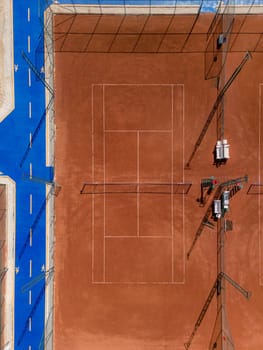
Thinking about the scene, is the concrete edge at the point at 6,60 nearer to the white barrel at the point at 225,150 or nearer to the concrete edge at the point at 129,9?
the concrete edge at the point at 129,9

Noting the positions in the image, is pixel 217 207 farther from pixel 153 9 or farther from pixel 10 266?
pixel 10 266

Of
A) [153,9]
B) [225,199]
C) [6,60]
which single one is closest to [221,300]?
[225,199]

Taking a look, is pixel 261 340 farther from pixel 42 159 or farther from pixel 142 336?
pixel 42 159

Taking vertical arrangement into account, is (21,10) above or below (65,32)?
above

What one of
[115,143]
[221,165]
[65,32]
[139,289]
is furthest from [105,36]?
[139,289]

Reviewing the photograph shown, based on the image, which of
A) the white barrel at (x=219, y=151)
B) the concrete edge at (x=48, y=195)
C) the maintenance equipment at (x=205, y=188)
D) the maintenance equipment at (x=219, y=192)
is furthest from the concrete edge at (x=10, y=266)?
the white barrel at (x=219, y=151)

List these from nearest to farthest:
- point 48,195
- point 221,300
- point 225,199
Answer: point 225,199
point 221,300
point 48,195
